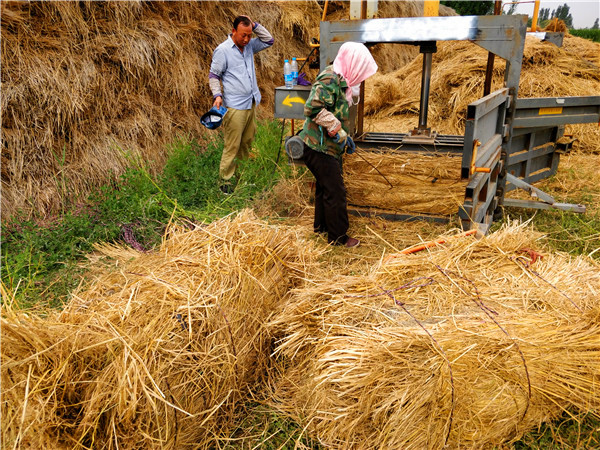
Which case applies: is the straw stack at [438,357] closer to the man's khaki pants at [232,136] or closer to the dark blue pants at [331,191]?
the dark blue pants at [331,191]

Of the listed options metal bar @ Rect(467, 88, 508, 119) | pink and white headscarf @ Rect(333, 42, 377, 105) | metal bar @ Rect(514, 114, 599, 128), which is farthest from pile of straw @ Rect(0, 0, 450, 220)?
metal bar @ Rect(514, 114, 599, 128)

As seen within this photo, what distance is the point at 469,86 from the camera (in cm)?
792

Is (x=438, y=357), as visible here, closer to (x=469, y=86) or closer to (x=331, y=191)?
(x=331, y=191)

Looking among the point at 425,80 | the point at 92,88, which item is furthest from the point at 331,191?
the point at 92,88

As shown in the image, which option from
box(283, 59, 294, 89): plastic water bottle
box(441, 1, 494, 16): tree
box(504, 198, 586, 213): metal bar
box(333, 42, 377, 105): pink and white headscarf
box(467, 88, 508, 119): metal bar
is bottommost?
box(504, 198, 586, 213): metal bar

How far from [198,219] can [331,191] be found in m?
1.42

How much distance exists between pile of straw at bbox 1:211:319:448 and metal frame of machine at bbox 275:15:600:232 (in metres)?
2.05

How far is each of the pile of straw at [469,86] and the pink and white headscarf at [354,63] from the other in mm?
3132

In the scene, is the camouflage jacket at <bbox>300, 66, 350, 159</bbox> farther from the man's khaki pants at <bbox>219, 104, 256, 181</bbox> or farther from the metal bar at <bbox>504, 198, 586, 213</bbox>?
the metal bar at <bbox>504, 198, 586, 213</bbox>

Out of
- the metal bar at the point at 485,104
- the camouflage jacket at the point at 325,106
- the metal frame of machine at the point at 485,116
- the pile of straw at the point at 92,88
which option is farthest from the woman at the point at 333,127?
the pile of straw at the point at 92,88

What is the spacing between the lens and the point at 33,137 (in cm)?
555

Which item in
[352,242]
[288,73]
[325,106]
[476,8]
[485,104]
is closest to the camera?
[485,104]

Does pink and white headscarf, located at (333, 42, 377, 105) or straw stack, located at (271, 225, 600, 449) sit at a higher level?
pink and white headscarf, located at (333, 42, 377, 105)

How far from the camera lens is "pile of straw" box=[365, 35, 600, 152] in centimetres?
777
